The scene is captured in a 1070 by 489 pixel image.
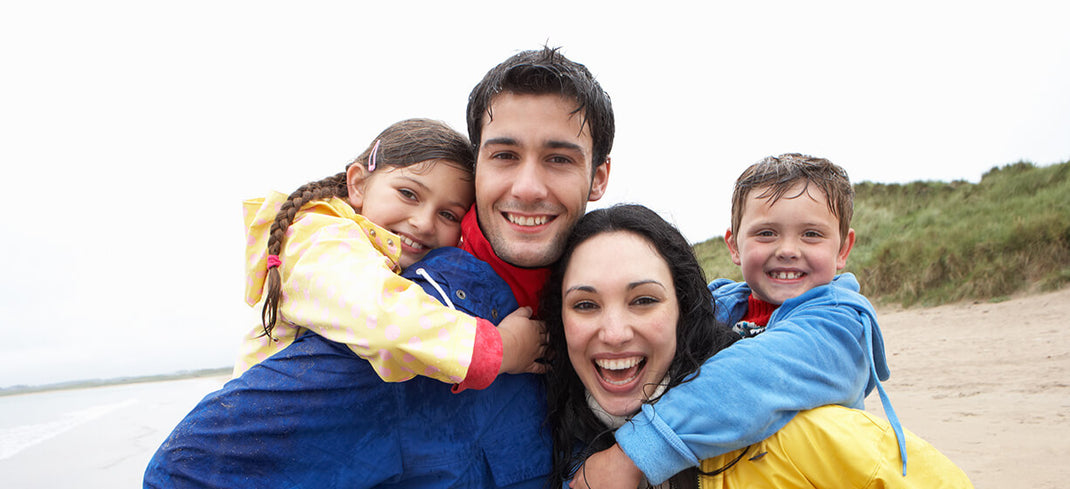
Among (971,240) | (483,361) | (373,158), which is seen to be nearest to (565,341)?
(483,361)

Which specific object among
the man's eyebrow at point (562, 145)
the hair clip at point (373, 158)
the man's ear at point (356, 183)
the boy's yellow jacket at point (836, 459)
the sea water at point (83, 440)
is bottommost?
the sea water at point (83, 440)

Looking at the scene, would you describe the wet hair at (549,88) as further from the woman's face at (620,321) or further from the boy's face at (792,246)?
the boy's face at (792,246)

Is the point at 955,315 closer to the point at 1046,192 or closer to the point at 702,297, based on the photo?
the point at 1046,192

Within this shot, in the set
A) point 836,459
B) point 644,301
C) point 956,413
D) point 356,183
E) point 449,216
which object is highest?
point 356,183

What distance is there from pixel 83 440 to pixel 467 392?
12.0 m

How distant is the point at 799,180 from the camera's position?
9.43ft

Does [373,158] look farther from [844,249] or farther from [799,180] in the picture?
[844,249]

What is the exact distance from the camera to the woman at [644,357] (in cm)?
179

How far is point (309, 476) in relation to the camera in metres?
1.71

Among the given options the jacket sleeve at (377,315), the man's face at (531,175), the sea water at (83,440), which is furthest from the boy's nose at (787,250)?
the sea water at (83,440)

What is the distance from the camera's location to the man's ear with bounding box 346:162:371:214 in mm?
2756

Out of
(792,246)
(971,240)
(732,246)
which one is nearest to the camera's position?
(792,246)

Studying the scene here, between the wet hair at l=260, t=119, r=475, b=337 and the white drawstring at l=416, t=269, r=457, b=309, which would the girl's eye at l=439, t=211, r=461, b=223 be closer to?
the wet hair at l=260, t=119, r=475, b=337

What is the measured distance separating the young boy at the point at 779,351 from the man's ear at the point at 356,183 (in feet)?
5.29
